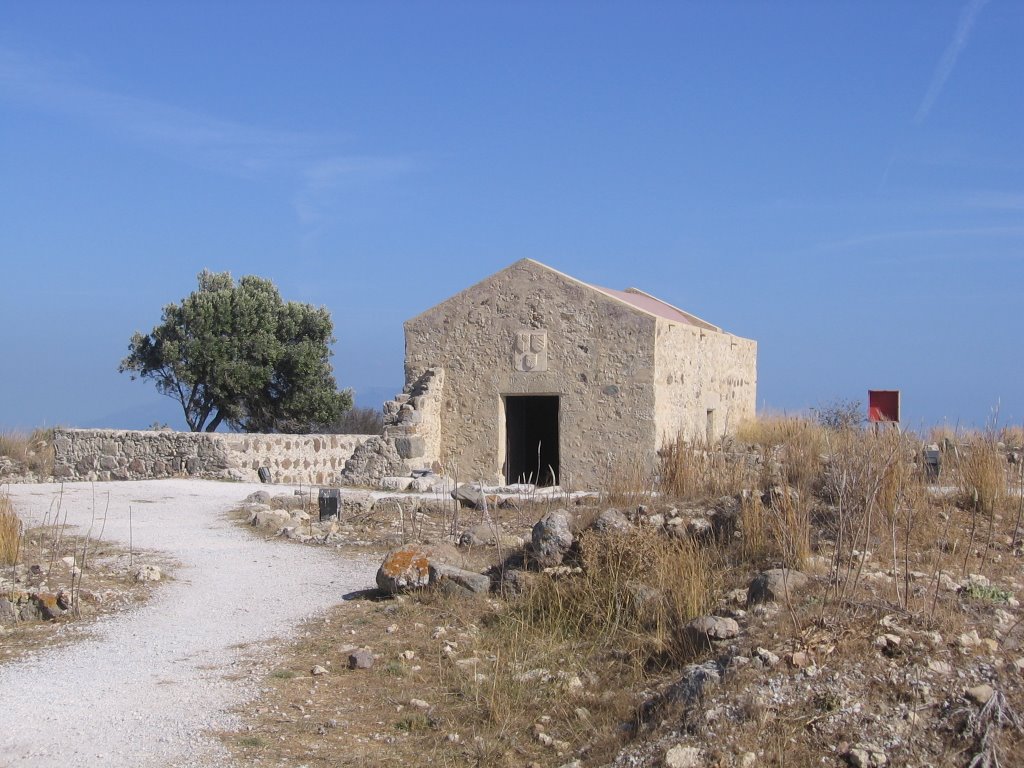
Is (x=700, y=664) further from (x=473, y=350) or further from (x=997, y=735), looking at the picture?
(x=473, y=350)


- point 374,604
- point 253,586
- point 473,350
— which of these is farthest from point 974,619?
point 473,350

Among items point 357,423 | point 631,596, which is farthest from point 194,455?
point 357,423

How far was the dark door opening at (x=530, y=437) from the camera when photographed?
1698 cm

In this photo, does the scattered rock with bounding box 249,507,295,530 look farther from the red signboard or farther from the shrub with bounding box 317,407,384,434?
the shrub with bounding box 317,407,384,434

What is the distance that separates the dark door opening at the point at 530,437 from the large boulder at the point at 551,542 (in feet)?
25.3

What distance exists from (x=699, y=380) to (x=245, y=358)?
610 inches

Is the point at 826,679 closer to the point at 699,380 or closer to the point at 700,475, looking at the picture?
the point at 700,475

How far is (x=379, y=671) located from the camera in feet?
20.1

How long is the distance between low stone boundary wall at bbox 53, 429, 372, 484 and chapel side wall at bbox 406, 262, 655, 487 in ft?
6.32

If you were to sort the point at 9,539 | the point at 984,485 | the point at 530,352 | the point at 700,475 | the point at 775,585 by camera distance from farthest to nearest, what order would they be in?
the point at 530,352
the point at 700,475
the point at 984,485
the point at 9,539
the point at 775,585

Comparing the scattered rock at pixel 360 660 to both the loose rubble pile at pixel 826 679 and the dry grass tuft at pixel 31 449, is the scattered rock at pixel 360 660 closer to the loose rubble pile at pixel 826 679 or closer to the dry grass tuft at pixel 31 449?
the loose rubble pile at pixel 826 679

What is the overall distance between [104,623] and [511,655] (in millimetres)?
2990

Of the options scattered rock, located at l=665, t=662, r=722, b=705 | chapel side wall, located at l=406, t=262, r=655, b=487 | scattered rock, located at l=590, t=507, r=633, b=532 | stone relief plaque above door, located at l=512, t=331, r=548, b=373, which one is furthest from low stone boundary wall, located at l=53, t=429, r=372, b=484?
scattered rock, located at l=665, t=662, r=722, b=705

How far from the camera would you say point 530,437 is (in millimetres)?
18859
